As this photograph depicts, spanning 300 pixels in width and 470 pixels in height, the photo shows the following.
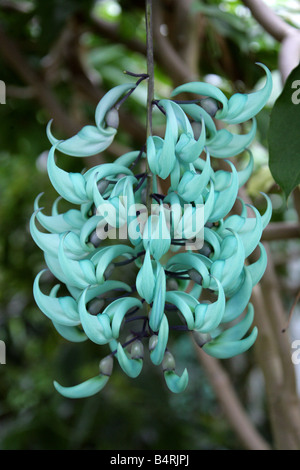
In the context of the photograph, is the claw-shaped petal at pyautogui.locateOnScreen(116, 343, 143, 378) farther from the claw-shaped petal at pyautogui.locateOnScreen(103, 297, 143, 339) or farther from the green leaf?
the green leaf

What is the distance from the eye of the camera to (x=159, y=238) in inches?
17.1

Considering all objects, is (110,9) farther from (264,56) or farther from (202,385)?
(202,385)

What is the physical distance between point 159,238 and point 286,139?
0.66 feet

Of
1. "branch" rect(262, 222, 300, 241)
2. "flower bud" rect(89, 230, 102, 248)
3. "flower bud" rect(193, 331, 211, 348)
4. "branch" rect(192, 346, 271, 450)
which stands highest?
"flower bud" rect(89, 230, 102, 248)

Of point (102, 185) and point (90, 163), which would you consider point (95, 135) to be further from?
point (90, 163)

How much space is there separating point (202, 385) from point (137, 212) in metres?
2.01

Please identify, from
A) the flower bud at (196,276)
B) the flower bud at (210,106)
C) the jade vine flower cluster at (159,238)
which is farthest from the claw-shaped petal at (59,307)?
the flower bud at (210,106)

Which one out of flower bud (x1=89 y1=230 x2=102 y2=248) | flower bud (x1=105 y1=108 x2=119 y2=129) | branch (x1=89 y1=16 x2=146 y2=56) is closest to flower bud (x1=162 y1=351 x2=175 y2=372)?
flower bud (x1=89 y1=230 x2=102 y2=248)

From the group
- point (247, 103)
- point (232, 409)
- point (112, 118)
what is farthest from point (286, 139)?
point (232, 409)

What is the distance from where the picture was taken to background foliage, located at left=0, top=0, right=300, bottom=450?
1188 millimetres

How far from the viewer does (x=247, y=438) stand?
108 centimetres

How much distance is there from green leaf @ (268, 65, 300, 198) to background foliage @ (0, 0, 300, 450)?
12.2 inches

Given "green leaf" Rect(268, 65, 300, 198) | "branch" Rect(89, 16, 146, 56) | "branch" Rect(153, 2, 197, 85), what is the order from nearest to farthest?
"green leaf" Rect(268, 65, 300, 198) < "branch" Rect(153, 2, 197, 85) < "branch" Rect(89, 16, 146, 56)

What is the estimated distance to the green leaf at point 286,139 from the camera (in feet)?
1.80
